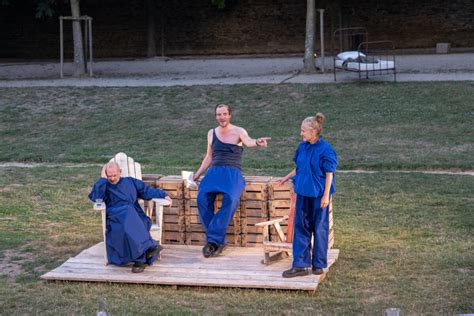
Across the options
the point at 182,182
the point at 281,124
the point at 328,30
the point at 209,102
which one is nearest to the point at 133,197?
the point at 182,182

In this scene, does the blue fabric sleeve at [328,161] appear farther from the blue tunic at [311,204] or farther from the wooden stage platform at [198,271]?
the wooden stage platform at [198,271]

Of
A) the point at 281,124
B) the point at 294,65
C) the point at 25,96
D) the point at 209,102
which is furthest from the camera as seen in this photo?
the point at 294,65

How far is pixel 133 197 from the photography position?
8406 millimetres

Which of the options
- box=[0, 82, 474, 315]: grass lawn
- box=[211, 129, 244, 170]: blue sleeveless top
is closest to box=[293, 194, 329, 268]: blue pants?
box=[0, 82, 474, 315]: grass lawn

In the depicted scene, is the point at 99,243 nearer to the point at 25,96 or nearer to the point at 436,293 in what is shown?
the point at 436,293

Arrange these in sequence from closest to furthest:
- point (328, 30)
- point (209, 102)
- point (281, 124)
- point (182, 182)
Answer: point (182, 182), point (281, 124), point (209, 102), point (328, 30)

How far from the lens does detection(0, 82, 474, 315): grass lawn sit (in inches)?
295

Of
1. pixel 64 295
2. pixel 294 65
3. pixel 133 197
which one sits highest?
pixel 294 65

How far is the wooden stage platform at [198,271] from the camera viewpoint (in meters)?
7.71

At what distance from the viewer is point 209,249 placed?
28.1ft

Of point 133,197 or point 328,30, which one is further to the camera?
point 328,30

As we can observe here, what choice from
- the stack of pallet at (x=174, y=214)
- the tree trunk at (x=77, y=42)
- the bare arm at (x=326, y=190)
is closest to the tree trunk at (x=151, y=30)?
the tree trunk at (x=77, y=42)

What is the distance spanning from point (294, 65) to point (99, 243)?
663 inches

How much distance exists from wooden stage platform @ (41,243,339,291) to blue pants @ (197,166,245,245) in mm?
239
